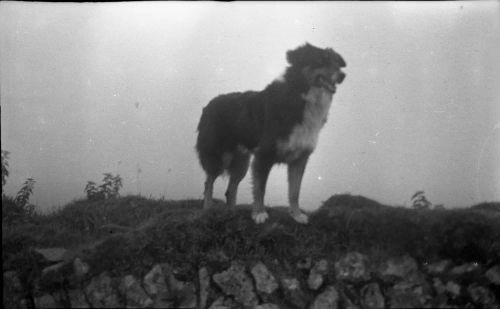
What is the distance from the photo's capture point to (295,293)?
15.4 ft

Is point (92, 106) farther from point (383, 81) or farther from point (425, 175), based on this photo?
point (425, 175)

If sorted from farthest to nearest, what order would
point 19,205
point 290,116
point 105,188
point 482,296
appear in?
point 105,188 → point 19,205 → point 290,116 → point 482,296

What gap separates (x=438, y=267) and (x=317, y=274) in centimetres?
131

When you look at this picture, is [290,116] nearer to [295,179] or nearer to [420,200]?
[295,179]

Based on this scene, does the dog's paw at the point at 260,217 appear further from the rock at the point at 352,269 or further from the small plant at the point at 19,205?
the small plant at the point at 19,205

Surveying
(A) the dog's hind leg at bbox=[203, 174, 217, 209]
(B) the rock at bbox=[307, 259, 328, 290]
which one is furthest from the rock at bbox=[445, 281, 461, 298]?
(A) the dog's hind leg at bbox=[203, 174, 217, 209]

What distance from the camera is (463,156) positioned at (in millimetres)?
6145

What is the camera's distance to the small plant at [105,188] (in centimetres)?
566

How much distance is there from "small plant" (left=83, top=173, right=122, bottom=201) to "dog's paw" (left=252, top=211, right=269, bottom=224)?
1.93 metres

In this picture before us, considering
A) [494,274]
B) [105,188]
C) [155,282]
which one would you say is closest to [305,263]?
[155,282]

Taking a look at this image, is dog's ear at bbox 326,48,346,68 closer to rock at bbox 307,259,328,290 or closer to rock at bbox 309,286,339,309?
rock at bbox 307,259,328,290

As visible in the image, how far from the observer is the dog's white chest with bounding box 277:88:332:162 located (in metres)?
4.83

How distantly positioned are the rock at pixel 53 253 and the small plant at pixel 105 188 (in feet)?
3.54

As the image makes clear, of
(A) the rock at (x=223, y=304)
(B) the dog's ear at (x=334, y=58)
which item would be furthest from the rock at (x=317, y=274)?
(B) the dog's ear at (x=334, y=58)
